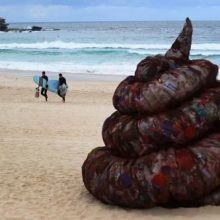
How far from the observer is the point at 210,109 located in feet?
22.2

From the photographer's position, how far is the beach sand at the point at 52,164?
6.91 meters

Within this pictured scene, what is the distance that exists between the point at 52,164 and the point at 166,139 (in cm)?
363

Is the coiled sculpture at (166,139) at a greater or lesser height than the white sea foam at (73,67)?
greater

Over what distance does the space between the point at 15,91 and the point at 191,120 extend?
63.2ft

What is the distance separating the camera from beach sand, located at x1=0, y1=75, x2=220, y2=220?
691 centimetres

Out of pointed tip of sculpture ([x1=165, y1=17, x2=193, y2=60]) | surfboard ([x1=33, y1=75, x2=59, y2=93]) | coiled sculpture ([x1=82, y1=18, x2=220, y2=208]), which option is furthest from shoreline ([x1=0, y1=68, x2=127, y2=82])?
coiled sculpture ([x1=82, y1=18, x2=220, y2=208])

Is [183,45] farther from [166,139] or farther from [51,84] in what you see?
[51,84]

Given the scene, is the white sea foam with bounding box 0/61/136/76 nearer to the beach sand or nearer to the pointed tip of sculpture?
the beach sand

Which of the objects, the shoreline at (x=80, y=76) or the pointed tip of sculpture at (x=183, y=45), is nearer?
the pointed tip of sculpture at (x=183, y=45)

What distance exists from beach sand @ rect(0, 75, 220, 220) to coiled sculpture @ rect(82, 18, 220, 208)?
0.77 ft

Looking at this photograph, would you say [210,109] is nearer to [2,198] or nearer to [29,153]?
[2,198]

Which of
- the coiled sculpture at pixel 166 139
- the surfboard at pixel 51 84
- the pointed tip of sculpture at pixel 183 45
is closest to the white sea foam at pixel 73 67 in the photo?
the surfboard at pixel 51 84

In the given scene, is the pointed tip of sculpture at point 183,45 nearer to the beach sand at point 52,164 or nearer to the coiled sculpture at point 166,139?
the coiled sculpture at point 166,139

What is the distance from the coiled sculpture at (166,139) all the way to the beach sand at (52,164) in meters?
0.23
